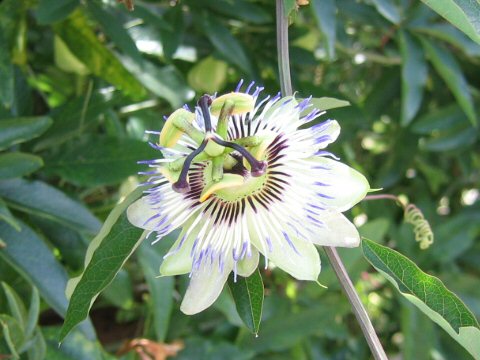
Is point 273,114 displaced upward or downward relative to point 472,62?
upward

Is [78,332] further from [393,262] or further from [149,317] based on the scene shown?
[393,262]

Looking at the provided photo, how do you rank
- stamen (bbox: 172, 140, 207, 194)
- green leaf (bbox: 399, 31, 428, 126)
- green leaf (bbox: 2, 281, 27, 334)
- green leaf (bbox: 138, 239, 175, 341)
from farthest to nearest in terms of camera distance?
green leaf (bbox: 399, 31, 428, 126), green leaf (bbox: 138, 239, 175, 341), green leaf (bbox: 2, 281, 27, 334), stamen (bbox: 172, 140, 207, 194)

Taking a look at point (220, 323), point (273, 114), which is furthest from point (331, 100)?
point (220, 323)

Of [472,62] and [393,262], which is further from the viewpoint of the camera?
[472,62]

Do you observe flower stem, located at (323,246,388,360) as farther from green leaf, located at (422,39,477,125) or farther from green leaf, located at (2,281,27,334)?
green leaf, located at (422,39,477,125)

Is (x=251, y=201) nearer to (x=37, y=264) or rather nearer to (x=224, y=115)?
(x=224, y=115)

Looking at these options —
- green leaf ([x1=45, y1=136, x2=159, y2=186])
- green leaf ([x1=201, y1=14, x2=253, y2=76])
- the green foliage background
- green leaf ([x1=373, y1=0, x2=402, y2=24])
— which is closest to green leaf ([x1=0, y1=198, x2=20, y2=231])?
the green foliage background
